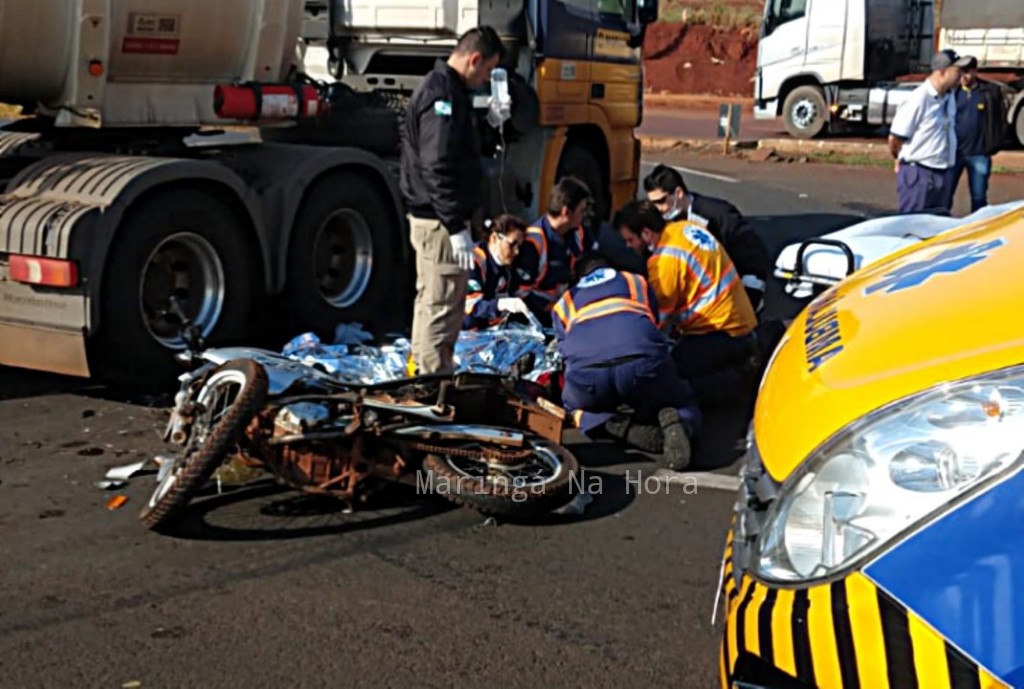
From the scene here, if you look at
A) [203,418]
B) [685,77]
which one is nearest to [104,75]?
[203,418]

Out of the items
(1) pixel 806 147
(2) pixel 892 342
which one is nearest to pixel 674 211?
(2) pixel 892 342

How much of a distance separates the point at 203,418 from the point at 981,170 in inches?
321

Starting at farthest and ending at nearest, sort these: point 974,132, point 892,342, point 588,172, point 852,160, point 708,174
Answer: point 852,160 → point 708,174 → point 974,132 → point 588,172 → point 892,342

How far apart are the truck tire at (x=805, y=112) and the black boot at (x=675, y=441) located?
18230mm

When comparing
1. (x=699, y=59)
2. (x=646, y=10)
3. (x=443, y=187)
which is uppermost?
(x=699, y=59)

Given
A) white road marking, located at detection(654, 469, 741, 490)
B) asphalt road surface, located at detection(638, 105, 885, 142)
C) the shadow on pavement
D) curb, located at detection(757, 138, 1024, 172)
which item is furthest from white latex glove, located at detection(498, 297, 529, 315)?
asphalt road surface, located at detection(638, 105, 885, 142)

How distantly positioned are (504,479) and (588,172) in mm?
5654

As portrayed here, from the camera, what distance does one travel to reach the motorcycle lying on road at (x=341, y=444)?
4.82m

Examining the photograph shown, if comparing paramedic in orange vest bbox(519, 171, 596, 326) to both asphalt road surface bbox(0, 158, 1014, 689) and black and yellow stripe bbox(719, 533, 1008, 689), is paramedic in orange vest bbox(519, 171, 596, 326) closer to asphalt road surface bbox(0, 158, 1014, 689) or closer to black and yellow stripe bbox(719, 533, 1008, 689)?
asphalt road surface bbox(0, 158, 1014, 689)

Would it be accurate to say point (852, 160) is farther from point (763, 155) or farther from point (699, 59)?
point (699, 59)

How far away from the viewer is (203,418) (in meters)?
4.96

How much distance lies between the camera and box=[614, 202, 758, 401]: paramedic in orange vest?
6.62m

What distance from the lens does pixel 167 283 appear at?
23.4 ft

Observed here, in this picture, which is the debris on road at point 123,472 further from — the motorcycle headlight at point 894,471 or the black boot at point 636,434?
the motorcycle headlight at point 894,471
